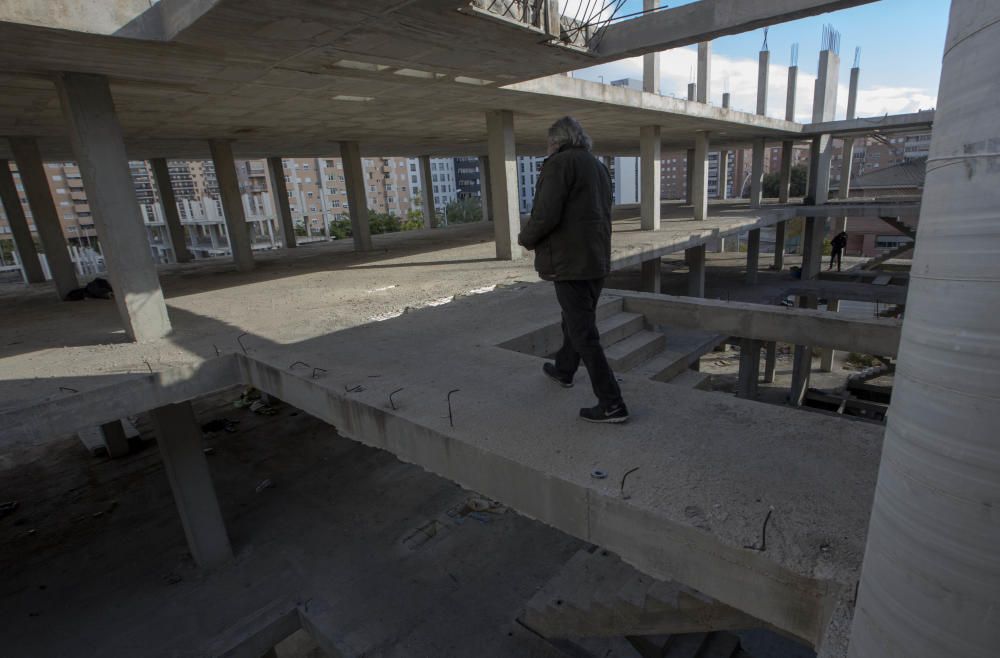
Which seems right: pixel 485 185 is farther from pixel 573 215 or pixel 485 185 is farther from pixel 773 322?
pixel 573 215

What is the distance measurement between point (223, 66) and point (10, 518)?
10.4 metres

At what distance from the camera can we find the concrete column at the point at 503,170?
10562 mm

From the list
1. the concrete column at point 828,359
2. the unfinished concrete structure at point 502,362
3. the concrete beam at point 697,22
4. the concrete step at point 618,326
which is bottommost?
the concrete column at point 828,359

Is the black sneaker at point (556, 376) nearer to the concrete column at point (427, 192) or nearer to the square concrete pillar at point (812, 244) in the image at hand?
the square concrete pillar at point (812, 244)

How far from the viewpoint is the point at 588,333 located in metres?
3.16

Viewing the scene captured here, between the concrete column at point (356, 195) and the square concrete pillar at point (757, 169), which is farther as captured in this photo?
the square concrete pillar at point (757, 169)

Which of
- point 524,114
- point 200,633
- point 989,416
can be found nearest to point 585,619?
point 989,416

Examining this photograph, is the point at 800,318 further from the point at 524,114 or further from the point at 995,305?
the point at 524,114

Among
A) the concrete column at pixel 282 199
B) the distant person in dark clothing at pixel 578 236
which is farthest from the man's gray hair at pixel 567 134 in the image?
the concrete column at pixel 282 199

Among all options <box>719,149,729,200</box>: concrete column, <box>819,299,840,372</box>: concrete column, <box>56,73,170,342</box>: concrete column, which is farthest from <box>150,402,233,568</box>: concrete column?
<box>719,149,729,200</box>: concrete column

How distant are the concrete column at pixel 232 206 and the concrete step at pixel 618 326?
1039cm

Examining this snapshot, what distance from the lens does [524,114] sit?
11.3 m

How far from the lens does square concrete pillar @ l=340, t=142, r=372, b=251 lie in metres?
Result: 15.2

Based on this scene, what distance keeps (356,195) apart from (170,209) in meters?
6.08
